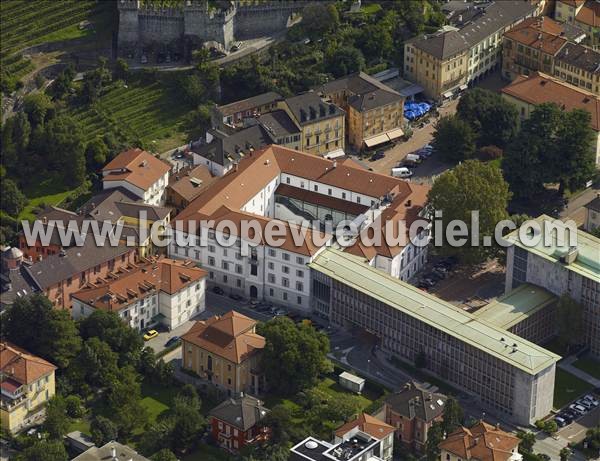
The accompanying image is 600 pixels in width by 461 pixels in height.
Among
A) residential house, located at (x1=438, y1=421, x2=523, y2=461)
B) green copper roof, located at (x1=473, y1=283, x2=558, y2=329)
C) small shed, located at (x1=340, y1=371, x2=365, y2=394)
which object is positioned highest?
green copper roof, located at (x1=473, y1=283, x2=558, y2=329)

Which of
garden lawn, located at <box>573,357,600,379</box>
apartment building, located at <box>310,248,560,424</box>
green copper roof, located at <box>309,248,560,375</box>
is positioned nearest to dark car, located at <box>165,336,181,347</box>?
apartment building, located at <box>310,248,560,424</box>

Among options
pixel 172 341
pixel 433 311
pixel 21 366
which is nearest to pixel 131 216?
pixel 172 341

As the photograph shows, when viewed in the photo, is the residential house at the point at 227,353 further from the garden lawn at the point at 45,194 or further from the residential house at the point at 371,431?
the garden lawn at the point at 45,194

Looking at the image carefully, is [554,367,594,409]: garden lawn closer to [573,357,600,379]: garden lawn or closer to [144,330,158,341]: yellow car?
[573,357,600,379]: garden lawn

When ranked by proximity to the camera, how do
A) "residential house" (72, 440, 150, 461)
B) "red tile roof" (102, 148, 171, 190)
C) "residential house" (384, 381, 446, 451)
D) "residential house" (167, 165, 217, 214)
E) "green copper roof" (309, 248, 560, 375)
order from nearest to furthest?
"residential house" (72, 440, 150, 461)
"residential house" (384, 381, 446, 451)
"green copper roof" (309, 248, 560, 375)
"red tile roof" (102, 148, 171, 190)
"residential house" (167, 165, 217, 214)

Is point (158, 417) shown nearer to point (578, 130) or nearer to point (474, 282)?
point (474, 282)

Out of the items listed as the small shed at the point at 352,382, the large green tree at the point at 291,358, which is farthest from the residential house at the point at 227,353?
the small shed at the point at 352,382
